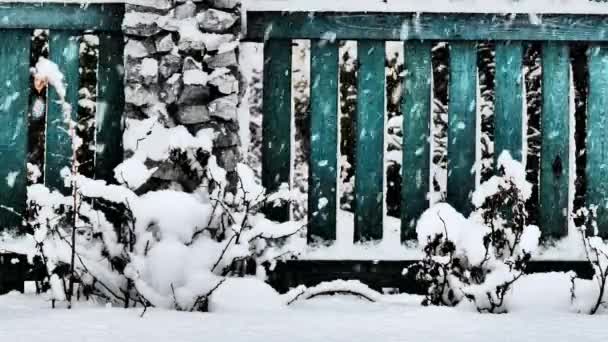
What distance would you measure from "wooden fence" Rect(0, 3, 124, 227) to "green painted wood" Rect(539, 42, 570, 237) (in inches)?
92.1

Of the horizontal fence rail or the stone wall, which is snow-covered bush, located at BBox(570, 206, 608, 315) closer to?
the horizontal fence rail

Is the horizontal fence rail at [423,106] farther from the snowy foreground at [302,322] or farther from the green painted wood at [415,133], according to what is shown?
the snowy foreground at [302,322]

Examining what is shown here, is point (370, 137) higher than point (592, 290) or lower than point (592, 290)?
higher

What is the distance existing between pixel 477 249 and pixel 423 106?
1.24 metres

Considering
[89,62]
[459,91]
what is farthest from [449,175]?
[89,62]

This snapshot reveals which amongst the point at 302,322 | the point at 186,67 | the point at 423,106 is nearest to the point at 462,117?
the point at 423,106

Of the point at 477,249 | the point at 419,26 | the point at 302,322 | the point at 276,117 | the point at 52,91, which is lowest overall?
the point at 302,322

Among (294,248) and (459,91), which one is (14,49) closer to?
(294,248)

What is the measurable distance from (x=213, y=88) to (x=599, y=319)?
6.96 ft

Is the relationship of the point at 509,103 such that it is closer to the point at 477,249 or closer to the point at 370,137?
the point at 370,137

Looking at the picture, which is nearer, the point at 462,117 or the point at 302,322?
the point at 302,322

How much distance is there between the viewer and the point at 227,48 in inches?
152

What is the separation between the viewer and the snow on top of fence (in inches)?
162

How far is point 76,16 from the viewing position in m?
4.09
